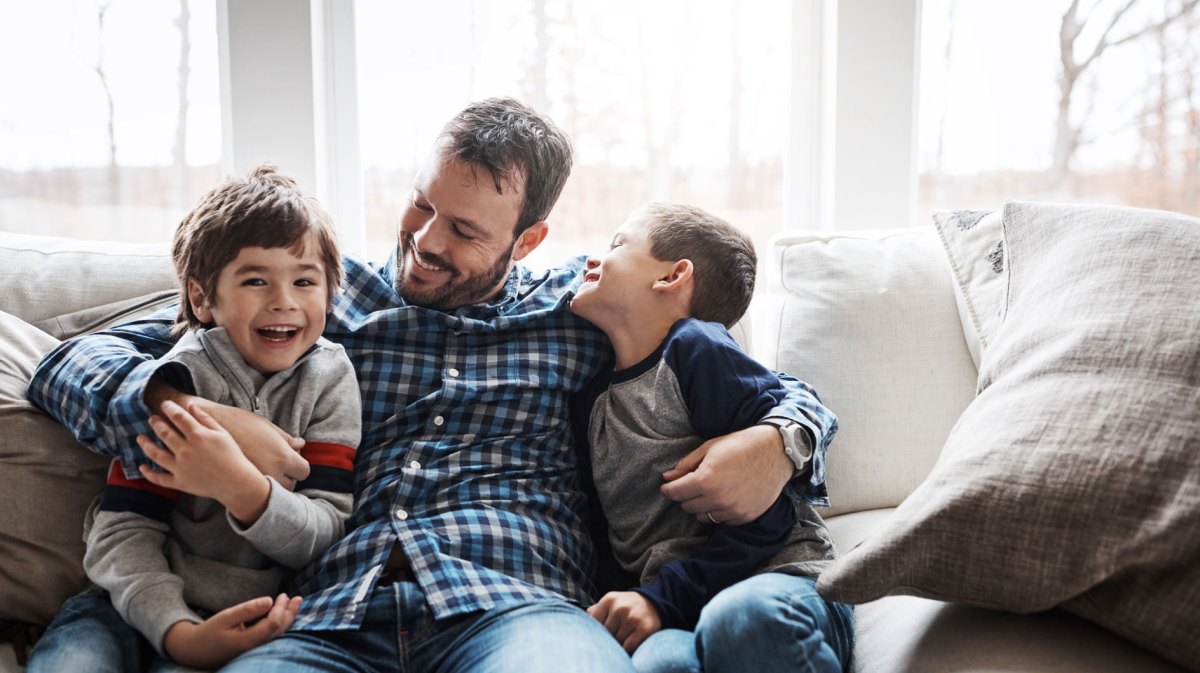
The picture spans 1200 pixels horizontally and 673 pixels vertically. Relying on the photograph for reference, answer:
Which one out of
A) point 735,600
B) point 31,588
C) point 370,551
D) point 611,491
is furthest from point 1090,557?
point 31,588

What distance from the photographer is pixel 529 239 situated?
5.17 feet

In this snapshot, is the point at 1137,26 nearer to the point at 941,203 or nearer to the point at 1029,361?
the point at 941,203

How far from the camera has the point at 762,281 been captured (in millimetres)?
2404

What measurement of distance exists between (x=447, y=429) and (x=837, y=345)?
649 millimetres

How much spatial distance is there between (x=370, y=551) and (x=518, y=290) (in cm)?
49

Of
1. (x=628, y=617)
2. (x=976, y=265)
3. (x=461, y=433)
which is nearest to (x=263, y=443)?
(x=461, y=433)

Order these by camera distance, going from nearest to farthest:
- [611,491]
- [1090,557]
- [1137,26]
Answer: [1090,557] → [611,491] → [1137,26]

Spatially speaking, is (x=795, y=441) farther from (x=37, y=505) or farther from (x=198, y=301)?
(x=37, y=505)

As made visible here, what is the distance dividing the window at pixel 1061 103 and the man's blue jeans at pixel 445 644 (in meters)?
1.54

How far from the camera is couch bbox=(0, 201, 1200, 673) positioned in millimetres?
1280

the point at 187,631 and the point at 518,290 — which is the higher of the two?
the point at 518,290

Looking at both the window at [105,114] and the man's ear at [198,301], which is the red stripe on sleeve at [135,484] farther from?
the window at [105,114]

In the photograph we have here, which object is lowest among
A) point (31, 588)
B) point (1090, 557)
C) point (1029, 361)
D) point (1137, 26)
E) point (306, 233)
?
point (31, 588)

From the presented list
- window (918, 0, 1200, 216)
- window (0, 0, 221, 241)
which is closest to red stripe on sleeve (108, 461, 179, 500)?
window (0, 0, 221, 241)
